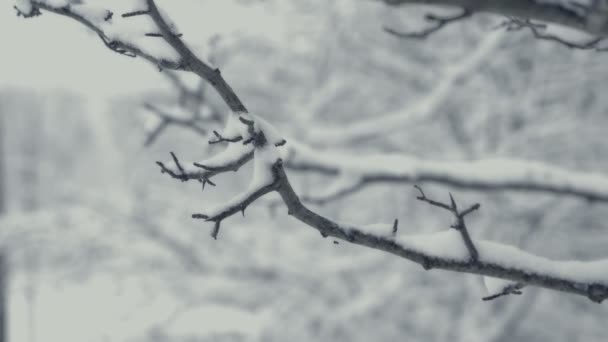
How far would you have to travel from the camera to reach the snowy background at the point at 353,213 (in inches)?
169

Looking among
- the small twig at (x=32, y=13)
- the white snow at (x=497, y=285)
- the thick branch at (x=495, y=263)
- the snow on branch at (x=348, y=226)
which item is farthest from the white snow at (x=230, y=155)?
the white snow at (x=497, y=285)

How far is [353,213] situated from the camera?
5.88m

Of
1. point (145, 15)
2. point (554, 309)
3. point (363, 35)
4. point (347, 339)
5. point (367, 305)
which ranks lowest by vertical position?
point (554, 309)

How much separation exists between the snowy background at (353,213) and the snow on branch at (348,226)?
2.40 metres

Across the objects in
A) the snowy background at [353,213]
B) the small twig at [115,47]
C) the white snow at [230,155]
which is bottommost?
the snowy background at [353,213]

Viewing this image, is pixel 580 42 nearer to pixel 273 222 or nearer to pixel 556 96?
pixel 556 96

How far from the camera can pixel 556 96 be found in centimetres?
435

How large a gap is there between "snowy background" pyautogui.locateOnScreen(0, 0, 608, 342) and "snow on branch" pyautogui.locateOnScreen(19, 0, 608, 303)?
2397mm

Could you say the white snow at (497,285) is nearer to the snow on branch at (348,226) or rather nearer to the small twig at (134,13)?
the snow on branch at (348,226)

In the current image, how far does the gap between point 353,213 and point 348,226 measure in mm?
4869

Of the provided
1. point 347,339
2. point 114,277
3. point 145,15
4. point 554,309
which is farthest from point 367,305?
point 145,15

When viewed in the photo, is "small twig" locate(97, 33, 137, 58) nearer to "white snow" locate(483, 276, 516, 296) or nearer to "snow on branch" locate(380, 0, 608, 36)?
"snow on branch" locate(380, 0, 608, 36)

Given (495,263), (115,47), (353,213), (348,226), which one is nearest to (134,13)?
(115,47)

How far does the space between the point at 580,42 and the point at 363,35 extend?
3123mm
